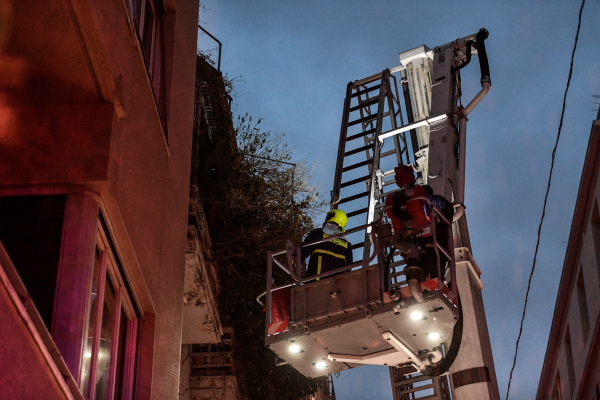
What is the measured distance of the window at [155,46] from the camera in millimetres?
7854

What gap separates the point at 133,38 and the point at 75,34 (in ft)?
3.62

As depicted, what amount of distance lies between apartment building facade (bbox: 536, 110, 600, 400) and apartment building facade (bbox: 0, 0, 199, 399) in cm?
1263

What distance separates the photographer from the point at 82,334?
17.3 feet

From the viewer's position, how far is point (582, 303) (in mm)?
21750

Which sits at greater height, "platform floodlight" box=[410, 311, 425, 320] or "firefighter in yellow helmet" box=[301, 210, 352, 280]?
"firefighter in yellow helmet" box=[301, 210, 352, 280]

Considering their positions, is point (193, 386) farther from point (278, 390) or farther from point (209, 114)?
point (209, 114)

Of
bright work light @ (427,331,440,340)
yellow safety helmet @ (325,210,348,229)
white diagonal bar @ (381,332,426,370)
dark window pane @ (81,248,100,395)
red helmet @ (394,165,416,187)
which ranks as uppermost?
yellow safety helmet @ (325,210,348,229)

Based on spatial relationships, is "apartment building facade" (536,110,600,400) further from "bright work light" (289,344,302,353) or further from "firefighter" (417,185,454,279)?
"bright work light" (289,344,302,353)

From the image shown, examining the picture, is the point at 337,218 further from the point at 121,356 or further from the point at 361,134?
the point at 121,356

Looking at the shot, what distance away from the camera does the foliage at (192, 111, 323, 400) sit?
1394 centimetres

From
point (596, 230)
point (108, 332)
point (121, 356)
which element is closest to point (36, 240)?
point (108, 332)

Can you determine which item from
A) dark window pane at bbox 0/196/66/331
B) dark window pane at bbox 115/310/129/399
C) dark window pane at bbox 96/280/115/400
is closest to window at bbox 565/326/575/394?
dark window pane at bbox 115/310/129/399

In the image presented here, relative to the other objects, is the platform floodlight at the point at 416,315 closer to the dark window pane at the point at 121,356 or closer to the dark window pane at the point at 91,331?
the dark window pane at the point at 121,356

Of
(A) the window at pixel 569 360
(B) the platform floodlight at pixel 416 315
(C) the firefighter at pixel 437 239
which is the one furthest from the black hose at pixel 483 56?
(A) the window at pixel 569 360
